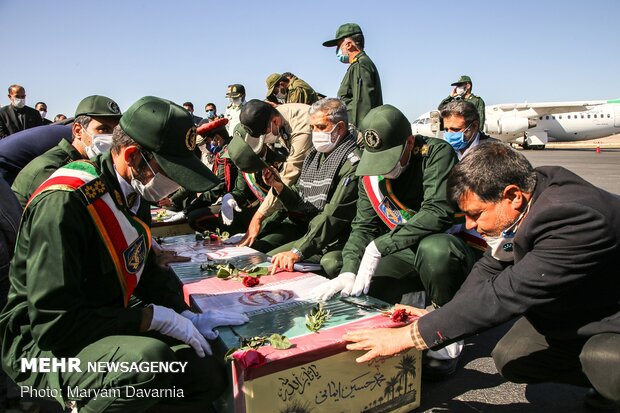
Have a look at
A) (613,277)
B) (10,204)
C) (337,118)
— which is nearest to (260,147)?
(337,118)

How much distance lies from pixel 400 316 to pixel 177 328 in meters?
1.13

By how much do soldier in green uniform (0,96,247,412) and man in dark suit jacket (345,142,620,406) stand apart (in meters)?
0.87

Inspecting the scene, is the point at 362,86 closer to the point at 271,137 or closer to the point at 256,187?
the point at 271,137

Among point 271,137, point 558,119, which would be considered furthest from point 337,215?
point 558,119

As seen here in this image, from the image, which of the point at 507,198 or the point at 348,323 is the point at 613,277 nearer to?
the point at 507,198

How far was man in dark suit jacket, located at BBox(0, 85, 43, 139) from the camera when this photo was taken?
8781 mm

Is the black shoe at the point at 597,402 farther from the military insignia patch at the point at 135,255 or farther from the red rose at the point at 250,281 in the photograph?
the military insignia patch at the point at 135,255

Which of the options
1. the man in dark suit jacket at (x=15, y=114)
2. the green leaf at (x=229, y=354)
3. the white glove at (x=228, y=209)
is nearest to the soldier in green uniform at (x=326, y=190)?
the white glove at (x=228, y=209)

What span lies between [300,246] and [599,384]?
2.18 metres

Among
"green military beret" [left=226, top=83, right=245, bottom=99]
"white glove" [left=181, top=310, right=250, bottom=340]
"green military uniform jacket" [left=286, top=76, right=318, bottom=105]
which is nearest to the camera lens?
"white glove" [left=181, top=310, right=250, bottom=340]

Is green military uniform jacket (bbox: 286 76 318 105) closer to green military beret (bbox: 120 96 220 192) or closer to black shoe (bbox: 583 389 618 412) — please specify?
green military beret (bbox: 120 96 220 192)

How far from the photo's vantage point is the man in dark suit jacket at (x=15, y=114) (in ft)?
28.8

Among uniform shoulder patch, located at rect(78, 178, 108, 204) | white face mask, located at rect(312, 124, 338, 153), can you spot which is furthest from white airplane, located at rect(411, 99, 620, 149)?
uniform shoulder patch, located at rect(78, 178, 108, 204)

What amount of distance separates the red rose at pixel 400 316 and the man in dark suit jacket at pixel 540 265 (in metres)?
0.17
